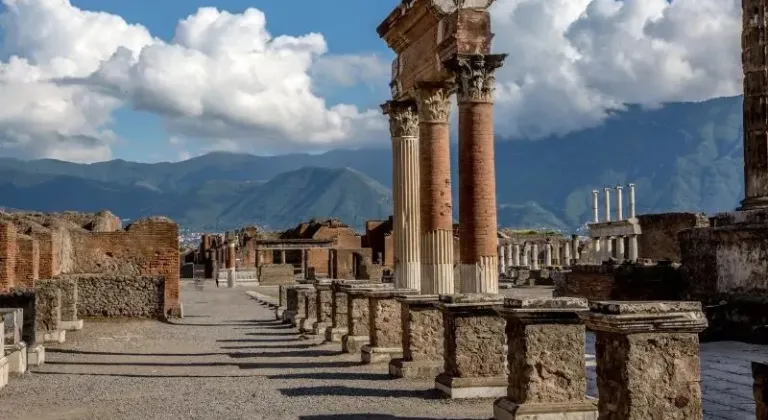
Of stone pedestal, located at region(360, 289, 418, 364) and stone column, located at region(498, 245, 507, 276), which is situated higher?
stone column, located at region(498, 245, 507, 276)

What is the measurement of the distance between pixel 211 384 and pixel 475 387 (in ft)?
13.4

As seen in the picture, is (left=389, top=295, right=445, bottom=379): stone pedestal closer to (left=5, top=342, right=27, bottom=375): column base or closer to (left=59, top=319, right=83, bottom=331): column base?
(left=5, top=342, right=27, bottom=375): column base

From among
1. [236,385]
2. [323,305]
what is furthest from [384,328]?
[323,305]

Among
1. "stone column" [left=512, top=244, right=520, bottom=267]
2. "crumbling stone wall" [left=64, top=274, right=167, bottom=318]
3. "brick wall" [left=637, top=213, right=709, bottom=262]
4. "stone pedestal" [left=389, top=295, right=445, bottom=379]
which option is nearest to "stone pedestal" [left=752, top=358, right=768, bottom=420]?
"stone pedestal" [left=389, top=295, right=445, bottom=379]

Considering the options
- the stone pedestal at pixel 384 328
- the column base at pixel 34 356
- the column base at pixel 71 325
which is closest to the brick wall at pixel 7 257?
the column base at pixel 71 325

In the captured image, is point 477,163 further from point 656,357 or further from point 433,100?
point 656,357

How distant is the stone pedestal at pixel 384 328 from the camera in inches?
566

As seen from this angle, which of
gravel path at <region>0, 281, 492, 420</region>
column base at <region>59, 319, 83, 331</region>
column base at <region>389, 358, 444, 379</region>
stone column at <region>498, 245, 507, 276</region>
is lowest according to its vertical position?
gravel path at <region>0, 281, 492, 420</region>

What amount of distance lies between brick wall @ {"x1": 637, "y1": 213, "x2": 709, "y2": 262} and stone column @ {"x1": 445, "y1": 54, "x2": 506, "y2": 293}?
2416cm

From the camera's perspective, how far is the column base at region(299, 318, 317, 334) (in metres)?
21.1

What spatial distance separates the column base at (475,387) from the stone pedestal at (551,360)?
6.05 feet

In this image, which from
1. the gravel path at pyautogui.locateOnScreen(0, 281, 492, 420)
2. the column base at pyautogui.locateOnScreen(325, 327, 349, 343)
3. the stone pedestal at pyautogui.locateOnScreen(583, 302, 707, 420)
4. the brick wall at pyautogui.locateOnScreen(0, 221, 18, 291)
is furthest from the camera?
the brick wall at pyautogui.locateOnScreen(0, 221, 18, 291)

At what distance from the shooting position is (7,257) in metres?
19.1

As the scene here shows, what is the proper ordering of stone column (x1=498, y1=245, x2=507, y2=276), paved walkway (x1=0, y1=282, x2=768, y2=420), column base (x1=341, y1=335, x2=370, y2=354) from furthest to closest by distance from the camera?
1. stone column (x1=498, y1=245, x2=507, y2=276)
2. column base (x1=341, y1=335, x2=370, y2=354)
3. paved walkway (x1=0, y1=282, x2=768, y2=420)
